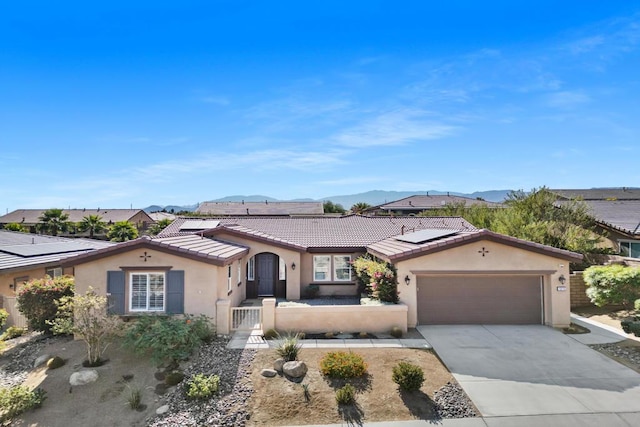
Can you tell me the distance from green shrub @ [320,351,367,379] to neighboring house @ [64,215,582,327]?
516 centimetres

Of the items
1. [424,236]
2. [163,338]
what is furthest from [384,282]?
[163,338]

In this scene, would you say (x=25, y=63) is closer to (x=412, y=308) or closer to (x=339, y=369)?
(x=339, y=369)

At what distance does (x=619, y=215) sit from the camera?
1086 inches

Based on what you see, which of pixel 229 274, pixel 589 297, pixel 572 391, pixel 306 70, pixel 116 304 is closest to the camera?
pixel 572 391

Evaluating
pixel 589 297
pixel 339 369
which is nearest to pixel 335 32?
pixel 339 369

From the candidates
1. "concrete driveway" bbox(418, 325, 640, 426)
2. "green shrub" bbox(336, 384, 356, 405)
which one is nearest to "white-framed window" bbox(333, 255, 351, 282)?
Answer: "concrete driveway" bbox(418, 325, 640, 426)

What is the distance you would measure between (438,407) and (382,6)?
50.2 feet

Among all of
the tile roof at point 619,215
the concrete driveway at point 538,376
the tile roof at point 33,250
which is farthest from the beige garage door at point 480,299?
the tile roof at point 33,250

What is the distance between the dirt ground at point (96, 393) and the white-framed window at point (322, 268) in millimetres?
10093

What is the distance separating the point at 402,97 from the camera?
834 inches

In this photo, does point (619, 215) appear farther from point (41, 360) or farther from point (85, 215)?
point (85, 215)

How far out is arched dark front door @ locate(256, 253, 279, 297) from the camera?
20172 mm

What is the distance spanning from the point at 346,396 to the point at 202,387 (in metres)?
3.84

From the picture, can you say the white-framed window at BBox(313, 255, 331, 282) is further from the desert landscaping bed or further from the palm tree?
the palm tree
